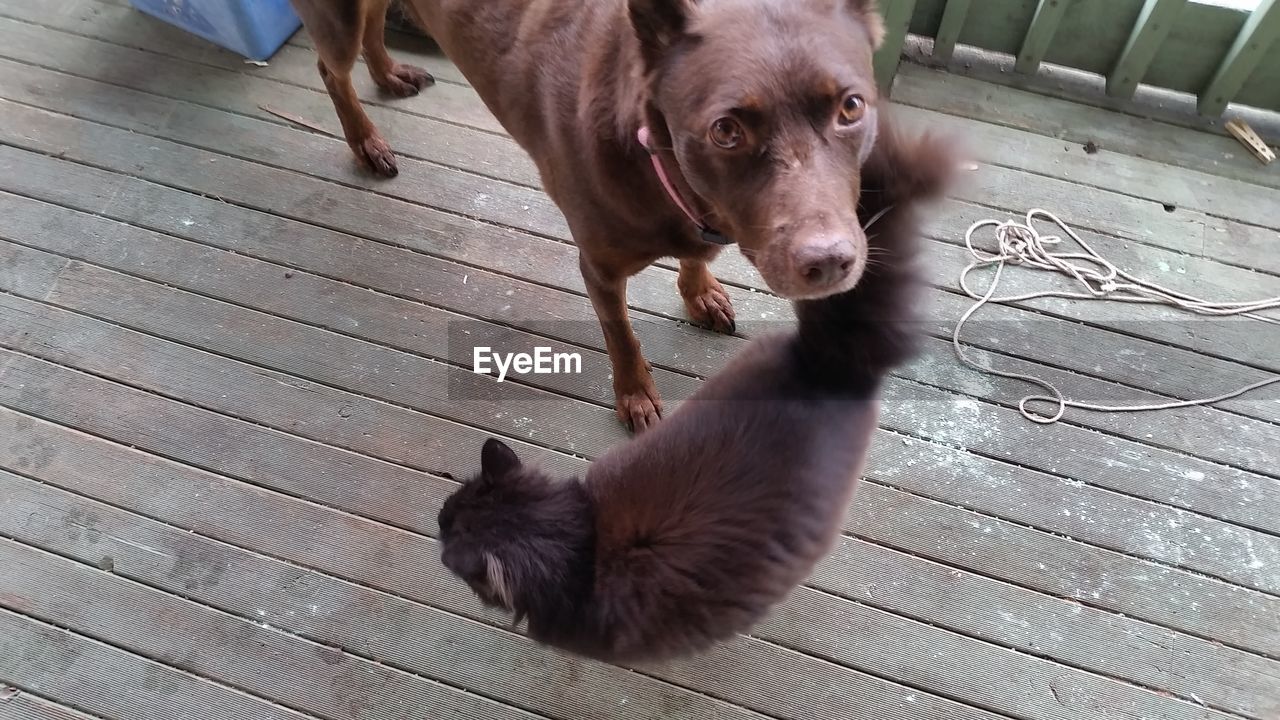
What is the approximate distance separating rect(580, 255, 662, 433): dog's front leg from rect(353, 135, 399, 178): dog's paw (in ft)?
3.39

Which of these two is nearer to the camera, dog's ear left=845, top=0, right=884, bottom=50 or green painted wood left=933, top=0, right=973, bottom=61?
dog's ear left=845, top=0, right=884, bottom=50

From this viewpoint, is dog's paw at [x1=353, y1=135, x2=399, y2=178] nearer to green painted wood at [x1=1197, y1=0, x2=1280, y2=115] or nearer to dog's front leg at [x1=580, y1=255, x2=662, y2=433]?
dog's front leg at [x1=580, y1=255, x2=662, y2=433]

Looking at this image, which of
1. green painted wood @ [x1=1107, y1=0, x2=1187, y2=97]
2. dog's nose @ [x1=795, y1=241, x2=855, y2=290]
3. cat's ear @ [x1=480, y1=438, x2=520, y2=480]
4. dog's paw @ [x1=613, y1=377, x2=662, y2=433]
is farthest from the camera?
green painted wood @ [x1=1107, y1=0, x2=1187, y2=97]

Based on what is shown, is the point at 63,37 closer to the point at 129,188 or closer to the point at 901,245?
the point at 129,188

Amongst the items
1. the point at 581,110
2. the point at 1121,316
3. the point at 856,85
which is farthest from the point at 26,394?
the point at 1121,316

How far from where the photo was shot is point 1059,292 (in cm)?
238

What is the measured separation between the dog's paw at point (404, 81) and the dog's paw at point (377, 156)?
0.97ft

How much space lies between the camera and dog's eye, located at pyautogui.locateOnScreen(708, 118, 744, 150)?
1.26 metres

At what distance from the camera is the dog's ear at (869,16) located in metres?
1.37

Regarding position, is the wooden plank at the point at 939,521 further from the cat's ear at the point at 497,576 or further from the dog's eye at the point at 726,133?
the dog's eye at the point at 726,133

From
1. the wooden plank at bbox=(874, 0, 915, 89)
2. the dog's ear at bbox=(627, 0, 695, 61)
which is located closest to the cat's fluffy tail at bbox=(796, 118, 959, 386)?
the dog's ear at bbox=(627, 0, 695, 61)

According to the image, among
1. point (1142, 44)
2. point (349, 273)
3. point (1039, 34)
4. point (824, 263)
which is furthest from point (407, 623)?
point (1142, 44)

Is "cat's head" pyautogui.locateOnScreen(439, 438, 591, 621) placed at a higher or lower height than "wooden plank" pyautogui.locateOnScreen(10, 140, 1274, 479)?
higher

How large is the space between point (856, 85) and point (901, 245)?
0.30 metres
